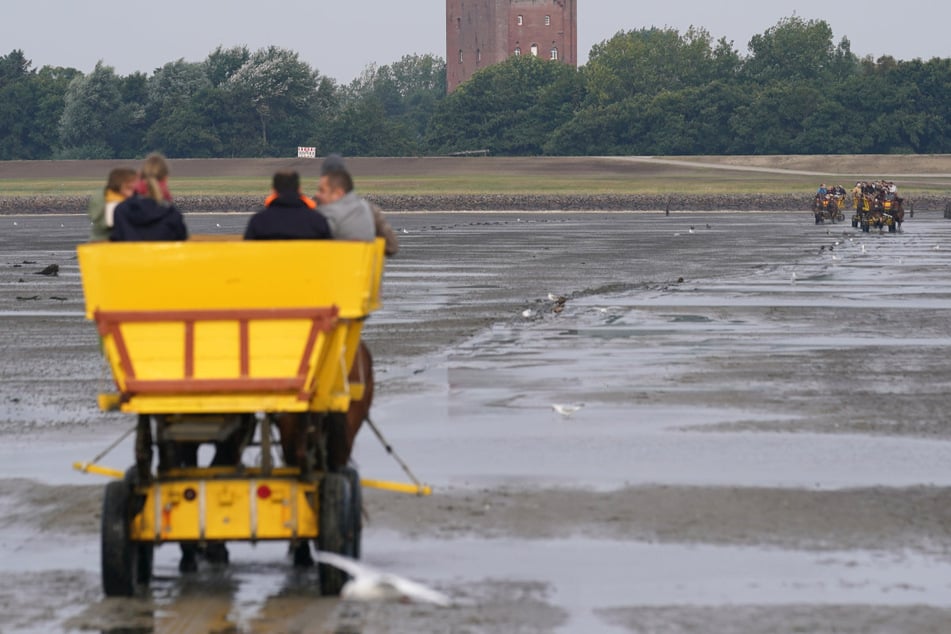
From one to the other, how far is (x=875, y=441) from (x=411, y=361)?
6702 mm

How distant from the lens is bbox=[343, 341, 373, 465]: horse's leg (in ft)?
30.6

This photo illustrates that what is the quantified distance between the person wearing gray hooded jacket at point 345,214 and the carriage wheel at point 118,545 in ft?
5.87

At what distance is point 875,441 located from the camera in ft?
43.1

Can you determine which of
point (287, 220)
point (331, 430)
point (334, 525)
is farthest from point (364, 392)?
point (334, 525)

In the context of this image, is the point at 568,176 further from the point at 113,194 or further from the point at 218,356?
the point at 218,356

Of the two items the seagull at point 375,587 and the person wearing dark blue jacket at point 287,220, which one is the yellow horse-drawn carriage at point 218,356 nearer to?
the seagull at point 375,587

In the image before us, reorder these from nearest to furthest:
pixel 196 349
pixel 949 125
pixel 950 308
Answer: pixel 196 349
pixel 950 308
pixel 949 125

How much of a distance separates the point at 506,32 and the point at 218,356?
621 ft

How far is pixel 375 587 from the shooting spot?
Answer: 27.2 ft

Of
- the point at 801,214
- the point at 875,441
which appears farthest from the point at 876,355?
the point at 801,214

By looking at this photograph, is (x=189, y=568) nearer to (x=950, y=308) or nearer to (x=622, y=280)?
(x=950, y=308)

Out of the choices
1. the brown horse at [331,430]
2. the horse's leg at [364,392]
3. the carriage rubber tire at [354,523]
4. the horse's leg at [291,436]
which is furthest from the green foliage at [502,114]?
the carriage rubber tire at [354,523]

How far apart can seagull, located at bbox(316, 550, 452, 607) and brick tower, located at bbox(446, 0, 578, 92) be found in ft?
609

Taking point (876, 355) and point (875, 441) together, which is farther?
point (876, 355)
